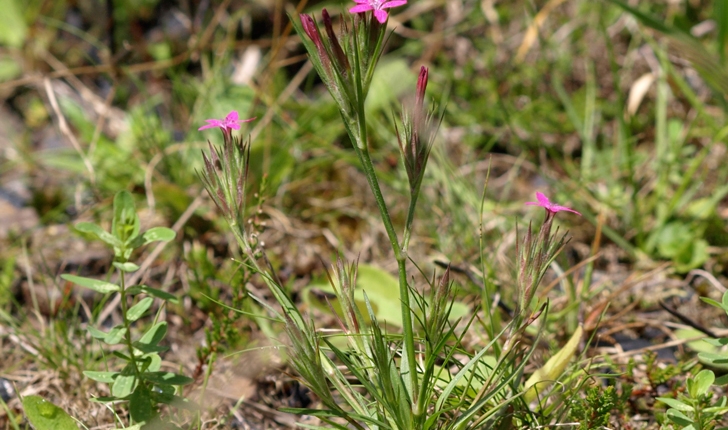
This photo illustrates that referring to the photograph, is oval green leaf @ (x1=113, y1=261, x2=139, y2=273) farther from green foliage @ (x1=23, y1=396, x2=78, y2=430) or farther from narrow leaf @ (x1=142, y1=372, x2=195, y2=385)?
green foliage @ (x1=23, y1=396, x2=78, y2=430)

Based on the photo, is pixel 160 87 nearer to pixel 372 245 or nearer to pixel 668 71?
pixel 372 245

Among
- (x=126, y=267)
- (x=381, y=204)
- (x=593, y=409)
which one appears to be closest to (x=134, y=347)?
(x=126, y=267)

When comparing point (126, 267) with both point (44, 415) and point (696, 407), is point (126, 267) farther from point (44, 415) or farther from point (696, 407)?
point (696, 407)

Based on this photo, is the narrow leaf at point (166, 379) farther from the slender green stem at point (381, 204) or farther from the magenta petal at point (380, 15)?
the magenta petal at point (380, 15)

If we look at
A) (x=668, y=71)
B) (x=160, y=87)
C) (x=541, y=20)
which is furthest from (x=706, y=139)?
(x=160, y=87)

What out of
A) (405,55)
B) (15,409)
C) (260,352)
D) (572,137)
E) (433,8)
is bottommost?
(15,409)
